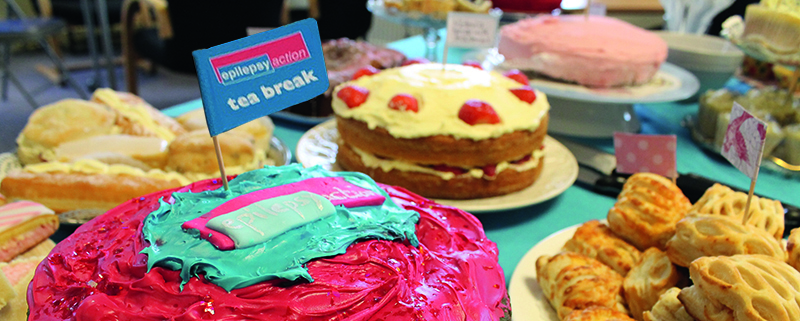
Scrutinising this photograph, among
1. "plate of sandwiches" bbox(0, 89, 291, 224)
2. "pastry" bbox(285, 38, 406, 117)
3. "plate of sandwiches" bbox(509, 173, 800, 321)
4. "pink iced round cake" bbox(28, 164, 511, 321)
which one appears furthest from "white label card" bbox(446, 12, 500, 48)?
"pink iced round cake" bbox(28, 164, 511, 321)

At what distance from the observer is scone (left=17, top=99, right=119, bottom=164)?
196 centimetres

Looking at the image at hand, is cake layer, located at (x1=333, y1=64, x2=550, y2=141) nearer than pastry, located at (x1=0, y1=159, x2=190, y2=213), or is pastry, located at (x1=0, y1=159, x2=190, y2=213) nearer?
pastry, located at (x1=0, y1=159, x2=190, y2=213)

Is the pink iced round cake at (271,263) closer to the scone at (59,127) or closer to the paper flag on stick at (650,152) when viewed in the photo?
the paper flag on stick at (650,152)

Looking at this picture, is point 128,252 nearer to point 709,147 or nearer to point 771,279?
point 771,279

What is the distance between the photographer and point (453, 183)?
76.7 inches

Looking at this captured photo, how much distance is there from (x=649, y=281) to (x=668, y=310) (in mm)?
138

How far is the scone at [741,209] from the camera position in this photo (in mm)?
1362

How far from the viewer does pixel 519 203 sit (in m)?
1.90

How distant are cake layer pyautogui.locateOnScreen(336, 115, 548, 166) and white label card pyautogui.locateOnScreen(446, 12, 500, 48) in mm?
709

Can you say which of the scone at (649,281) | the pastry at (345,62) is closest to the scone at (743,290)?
the scone at (649,281)

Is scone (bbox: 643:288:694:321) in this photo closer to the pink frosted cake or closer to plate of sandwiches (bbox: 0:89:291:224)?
plate of sandwiches (bbox: 0:89:291:224)

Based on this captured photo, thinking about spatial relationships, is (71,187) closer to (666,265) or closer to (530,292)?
(530,292)

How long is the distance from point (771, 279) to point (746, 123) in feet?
1.48

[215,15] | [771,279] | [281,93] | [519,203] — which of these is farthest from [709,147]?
[215,15]
